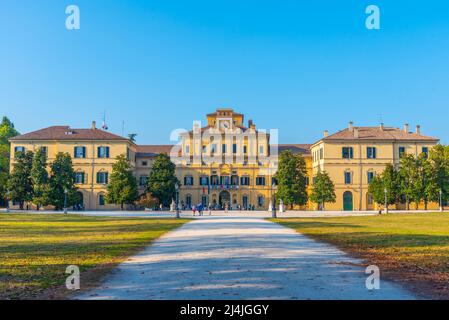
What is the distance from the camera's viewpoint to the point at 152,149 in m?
68.3

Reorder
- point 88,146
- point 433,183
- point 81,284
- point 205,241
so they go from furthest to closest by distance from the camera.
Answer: point 88,146 → point 433,183 → point 205,241 → point 81,284

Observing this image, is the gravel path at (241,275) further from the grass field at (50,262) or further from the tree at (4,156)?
the tree at (4,156)

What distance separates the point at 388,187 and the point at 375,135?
910cm

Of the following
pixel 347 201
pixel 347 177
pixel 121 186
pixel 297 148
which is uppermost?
pixel 297 148

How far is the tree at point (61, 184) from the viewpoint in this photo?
157 ft

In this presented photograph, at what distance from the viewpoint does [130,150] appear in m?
61.0

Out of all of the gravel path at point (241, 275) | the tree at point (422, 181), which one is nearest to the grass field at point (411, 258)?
the gravel path at point (241, 275)

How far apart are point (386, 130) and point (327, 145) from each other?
8827 mm

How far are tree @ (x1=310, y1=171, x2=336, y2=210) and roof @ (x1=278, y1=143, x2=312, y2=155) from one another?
1199cm

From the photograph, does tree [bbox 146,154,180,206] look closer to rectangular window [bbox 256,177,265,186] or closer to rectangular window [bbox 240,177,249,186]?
rectangular window [bbox 240,177,249,186]

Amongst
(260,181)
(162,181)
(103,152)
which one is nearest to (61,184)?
(103,152)

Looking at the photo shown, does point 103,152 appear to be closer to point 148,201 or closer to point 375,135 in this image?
point 148,201
